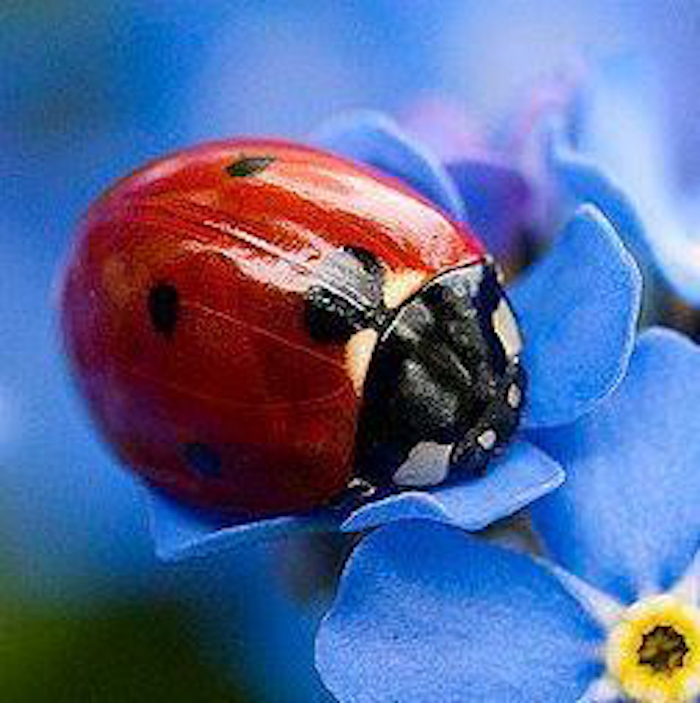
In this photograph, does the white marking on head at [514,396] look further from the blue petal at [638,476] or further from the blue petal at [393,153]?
the blue petal at [393,153]

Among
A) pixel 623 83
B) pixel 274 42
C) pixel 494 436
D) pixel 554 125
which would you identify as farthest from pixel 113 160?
pixel 494 436

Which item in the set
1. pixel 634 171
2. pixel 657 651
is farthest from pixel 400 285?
pixel 634 171

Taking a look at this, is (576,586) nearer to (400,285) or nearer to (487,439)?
(487,439)

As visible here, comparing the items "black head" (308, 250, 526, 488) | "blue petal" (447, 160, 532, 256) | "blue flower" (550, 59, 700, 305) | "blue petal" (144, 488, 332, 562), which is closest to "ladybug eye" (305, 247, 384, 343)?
"black head" (308, 250, 526, 488)

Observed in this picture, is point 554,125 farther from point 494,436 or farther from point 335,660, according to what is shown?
point 335,660

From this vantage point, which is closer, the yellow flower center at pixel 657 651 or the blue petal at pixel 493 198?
the yellow flower center at pixel 657 651

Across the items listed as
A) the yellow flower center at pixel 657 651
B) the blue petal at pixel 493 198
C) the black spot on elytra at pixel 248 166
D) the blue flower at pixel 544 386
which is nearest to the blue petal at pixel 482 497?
the blue flower at pixel 544 386

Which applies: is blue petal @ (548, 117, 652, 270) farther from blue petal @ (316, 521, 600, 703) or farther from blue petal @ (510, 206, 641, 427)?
blue petal @ (316, 521, 600, 703)
